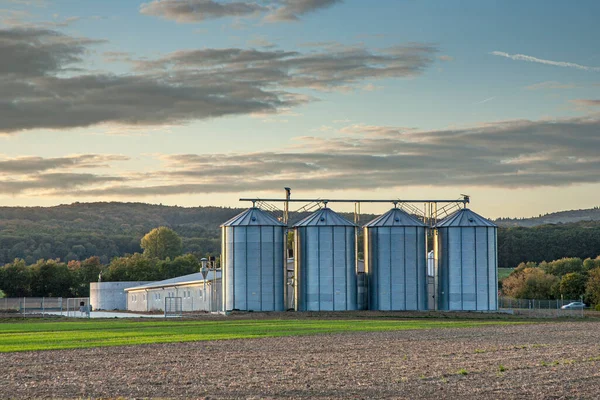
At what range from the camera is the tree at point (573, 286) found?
414 ft

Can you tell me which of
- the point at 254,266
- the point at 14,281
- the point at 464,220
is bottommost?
the point at 14,281

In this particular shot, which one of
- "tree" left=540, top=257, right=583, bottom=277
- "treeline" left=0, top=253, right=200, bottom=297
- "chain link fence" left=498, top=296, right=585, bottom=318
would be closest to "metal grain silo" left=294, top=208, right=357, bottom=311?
"chain link fence" left=498, top=296, right=585, bottom=318

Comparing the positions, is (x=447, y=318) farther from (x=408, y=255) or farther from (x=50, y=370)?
(x=50, y=370)

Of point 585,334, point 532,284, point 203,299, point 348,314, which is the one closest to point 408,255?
point 348,314

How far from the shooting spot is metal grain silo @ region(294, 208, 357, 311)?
86.6 m

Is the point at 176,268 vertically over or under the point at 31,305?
over

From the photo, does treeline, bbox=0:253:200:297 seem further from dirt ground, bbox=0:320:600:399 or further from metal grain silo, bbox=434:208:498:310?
dirt ground, bbox=0:320:600:399

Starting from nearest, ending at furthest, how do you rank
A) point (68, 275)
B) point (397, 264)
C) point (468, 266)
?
point (397, 264)
point (468, 266)
point (68, 275)

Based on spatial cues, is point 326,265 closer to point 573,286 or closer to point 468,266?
point 468,266

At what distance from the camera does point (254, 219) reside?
86.7m

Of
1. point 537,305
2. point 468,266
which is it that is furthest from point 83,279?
point 468,266

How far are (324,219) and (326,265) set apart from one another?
14.2 feet

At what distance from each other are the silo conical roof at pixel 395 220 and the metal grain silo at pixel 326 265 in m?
2.67

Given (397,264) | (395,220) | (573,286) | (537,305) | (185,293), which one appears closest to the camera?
(397,264)
